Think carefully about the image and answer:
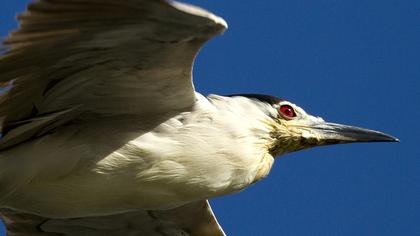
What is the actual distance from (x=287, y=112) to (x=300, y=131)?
20 centimetres

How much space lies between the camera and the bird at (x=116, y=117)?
6.67 m

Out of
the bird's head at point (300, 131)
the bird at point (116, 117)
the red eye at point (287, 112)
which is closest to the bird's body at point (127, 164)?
the bird at point (116, 117)

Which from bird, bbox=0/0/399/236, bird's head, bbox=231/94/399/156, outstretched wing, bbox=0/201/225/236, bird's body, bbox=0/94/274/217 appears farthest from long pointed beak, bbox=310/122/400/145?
outstretched wing, bbox=0/201/225/236

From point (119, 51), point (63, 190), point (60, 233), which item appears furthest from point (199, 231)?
point (119, 51)

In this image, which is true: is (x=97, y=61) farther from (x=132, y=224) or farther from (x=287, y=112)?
(x=132, y=224)

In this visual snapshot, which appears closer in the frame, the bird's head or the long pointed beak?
the bird's head

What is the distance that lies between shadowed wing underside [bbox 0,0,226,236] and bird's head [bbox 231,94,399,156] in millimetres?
1104

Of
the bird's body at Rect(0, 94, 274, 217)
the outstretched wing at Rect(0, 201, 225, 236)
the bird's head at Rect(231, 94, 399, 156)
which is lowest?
the outstretched wing at Rect(0, 201, 225, 236)

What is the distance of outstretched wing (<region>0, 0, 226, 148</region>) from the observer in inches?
260

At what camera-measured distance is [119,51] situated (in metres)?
6.96

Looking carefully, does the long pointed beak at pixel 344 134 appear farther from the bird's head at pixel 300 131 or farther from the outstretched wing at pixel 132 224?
the outstretched wing at pixel 132 224

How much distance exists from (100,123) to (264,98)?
1.58 metres

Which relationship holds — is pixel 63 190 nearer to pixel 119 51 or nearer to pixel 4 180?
pixel 4 180

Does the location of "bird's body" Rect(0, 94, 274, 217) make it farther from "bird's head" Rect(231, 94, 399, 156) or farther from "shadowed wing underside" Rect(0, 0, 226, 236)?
"bird's head" Rect(231, 94, 399, 156)
